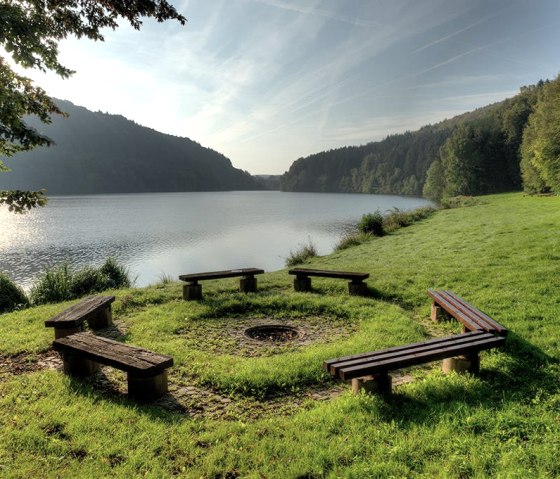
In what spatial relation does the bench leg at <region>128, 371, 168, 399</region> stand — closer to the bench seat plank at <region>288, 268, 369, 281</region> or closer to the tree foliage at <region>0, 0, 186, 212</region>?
the tree foliage at <region>0, 0, 186, 212</region>

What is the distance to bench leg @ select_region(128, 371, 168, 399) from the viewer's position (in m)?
4.50

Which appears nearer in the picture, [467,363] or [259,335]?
[467,363]

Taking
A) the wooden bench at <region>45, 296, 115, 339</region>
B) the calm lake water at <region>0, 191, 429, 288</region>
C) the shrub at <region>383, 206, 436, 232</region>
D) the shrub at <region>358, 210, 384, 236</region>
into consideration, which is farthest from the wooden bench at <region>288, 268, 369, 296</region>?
the shrub at <region>383, 206, 436, 232</region>

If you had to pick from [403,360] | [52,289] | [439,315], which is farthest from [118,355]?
Answer: [52,289]

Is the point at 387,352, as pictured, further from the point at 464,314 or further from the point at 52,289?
the point at 52,289

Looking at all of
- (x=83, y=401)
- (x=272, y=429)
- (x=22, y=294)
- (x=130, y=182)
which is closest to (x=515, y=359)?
(x=272, y=429)

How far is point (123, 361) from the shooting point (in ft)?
14.8

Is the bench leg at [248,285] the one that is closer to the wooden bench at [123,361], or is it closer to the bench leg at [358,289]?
the bench leg at [358,289]

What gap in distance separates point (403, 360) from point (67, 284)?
11.6 meters

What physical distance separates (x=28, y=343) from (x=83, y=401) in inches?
117

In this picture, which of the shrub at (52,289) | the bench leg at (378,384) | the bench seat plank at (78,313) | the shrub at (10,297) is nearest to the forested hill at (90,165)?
the shrub at (10,297)

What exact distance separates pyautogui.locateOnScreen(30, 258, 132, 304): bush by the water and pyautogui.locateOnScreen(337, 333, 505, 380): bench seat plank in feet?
35.1

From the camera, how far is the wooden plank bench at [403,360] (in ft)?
13.9

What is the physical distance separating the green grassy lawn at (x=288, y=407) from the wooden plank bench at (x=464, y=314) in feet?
1.24
